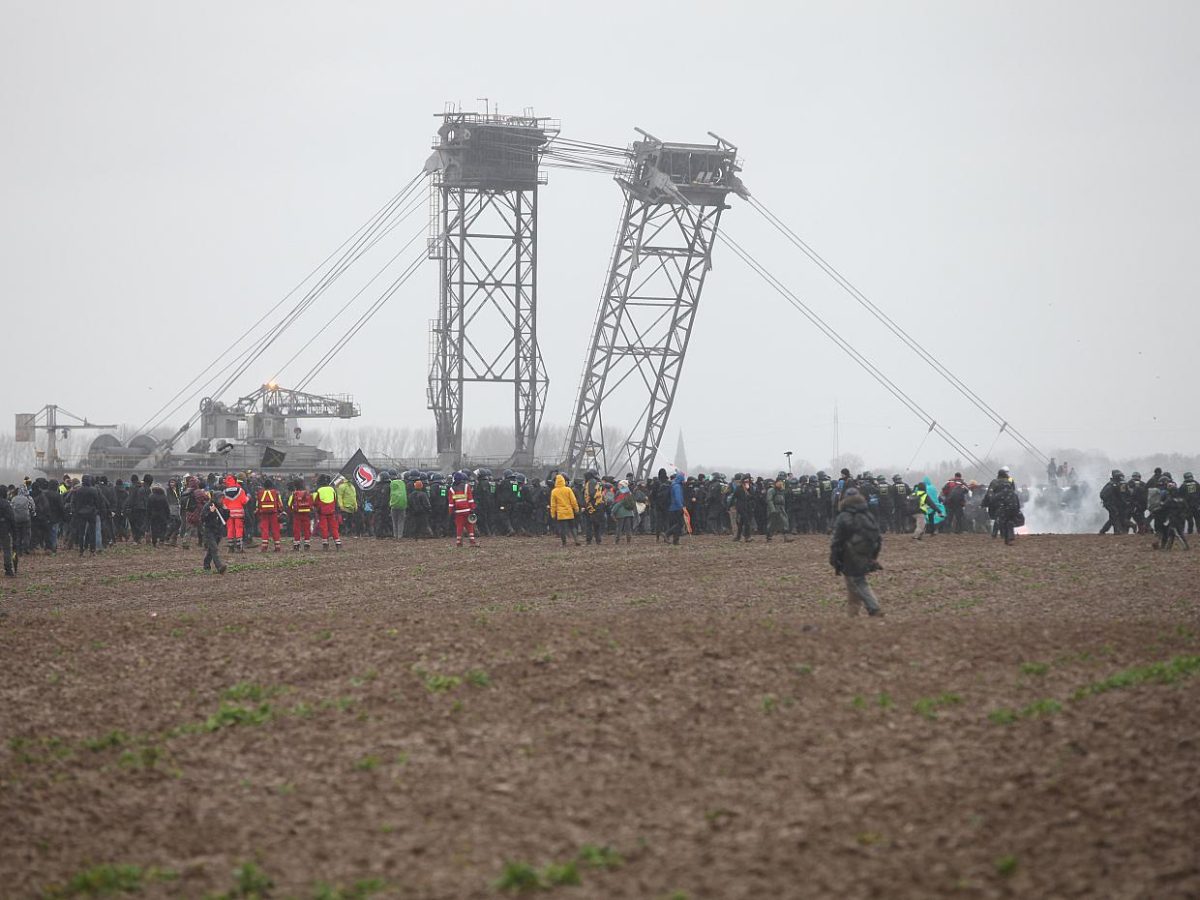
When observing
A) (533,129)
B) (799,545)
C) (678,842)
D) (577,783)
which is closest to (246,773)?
(577,783)

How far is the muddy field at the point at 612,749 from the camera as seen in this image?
8883mm

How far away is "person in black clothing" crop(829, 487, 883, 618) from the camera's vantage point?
17203mm

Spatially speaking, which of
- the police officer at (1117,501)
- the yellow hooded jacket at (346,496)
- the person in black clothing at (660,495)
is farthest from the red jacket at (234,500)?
the police officer at (1117,501)

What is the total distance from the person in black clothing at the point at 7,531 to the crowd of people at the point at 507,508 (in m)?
0.51

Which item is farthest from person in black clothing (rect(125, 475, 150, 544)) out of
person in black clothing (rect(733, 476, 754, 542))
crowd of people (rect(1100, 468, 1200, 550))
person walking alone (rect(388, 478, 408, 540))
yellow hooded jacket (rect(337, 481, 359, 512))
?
crowd of people (rect(1100, 468, 1200, 550))

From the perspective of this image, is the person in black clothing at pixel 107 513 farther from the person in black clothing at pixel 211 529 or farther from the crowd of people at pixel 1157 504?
the crowd of people at pixel 1157 504

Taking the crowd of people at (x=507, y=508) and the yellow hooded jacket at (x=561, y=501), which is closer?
the crowd of people at (x=507, y=508)

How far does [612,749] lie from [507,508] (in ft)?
87.3

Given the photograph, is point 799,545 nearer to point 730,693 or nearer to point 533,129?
point 730,693

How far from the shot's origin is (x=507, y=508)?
3797 cm

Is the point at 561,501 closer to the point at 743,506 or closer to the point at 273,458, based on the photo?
the point at 743,506

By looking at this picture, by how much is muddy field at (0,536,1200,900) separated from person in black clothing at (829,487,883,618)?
1.89ft

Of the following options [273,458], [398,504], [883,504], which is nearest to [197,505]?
[398,504]

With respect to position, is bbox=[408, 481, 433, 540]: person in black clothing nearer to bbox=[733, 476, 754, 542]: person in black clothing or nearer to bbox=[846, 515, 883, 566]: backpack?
bbox=[733, 476, 754, 542]: person in black clothing
